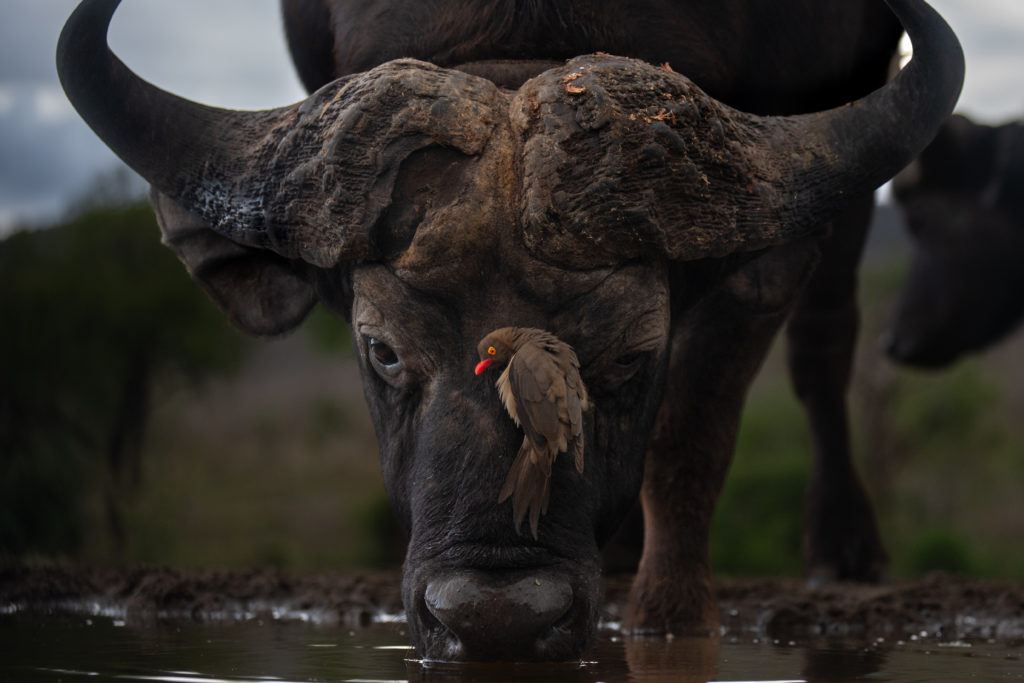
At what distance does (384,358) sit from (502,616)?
2.64ft

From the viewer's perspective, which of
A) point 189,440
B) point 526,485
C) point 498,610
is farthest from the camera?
point 189,440

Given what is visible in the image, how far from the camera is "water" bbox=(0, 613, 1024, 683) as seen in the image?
123 inches

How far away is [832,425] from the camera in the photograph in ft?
23.1

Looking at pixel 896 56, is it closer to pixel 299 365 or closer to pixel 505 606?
pixel 505 606

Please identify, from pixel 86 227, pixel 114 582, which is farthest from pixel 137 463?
pixel 114 582

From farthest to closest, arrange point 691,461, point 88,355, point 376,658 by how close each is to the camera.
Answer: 1. point 88,355
2. point 691,461
3. point 376,658

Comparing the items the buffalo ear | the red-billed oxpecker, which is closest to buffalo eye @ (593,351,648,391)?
the red-billed oxpecker

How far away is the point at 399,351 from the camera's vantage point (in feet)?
11.0

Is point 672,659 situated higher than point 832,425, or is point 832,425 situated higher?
point 832,425

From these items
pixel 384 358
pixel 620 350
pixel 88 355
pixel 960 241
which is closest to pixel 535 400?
pixel 620 350

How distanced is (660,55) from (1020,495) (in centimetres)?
4453

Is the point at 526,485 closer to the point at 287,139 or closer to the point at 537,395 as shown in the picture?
the point at 537,395

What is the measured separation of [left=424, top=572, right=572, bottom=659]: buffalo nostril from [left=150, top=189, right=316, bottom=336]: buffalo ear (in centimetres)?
139

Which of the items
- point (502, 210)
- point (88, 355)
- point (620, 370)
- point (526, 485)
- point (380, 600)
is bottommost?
point (380, 600)
